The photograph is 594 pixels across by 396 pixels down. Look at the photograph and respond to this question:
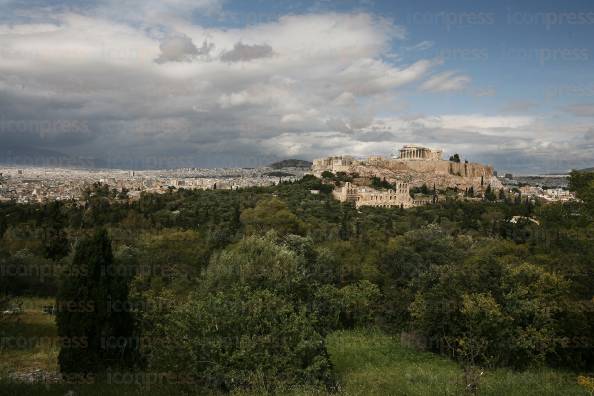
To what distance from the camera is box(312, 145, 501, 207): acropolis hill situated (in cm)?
11306

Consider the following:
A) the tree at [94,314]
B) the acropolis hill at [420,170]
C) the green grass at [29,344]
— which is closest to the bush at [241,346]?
the tree at [94,314]

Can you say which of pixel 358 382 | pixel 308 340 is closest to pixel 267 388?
pixel 308 340

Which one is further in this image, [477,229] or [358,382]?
A: [477,229]

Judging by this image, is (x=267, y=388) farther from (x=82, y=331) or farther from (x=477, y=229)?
(x=477, y=229)

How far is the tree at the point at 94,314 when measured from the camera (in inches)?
405

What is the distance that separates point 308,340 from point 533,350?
33.1 ft

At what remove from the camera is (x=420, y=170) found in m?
128

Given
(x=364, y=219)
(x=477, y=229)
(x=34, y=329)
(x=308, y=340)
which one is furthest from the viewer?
(x=364, y=219)

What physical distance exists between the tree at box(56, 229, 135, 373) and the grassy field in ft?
4.84

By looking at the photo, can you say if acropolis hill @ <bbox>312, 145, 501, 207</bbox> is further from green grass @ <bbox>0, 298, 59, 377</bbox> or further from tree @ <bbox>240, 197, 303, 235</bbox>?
green grass @ <bbox>0, 298, 59, 377</bbox>

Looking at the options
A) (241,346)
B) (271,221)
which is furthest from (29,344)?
(271,221)

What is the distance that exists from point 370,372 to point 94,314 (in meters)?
7.58

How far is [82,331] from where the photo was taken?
409 inches

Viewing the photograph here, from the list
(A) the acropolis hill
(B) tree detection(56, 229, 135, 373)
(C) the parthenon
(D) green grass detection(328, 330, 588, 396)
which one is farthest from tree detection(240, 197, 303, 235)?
(C) the parthenon
